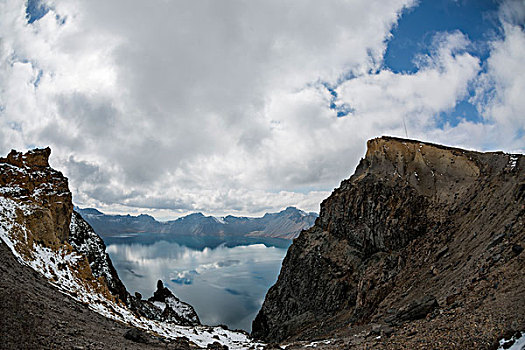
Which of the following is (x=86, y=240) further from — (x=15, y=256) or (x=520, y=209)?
(x=520, y=209)

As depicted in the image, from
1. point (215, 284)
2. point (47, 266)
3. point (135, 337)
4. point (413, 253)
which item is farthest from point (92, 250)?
point (215, 284)

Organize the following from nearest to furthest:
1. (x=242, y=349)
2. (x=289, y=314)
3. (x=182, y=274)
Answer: (x=242, y=349), (x=289, y=314), (x=182, y=274)

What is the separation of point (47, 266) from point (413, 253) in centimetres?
3526

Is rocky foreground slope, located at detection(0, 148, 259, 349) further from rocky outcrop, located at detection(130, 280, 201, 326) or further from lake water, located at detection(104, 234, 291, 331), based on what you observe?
lake water, located at detection(104, 234, 291, 331)

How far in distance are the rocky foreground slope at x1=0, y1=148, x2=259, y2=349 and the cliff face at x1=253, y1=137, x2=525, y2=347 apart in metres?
13.8

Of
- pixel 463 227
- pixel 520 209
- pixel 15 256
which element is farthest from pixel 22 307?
pixel 463 227

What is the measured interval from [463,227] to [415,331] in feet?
68.0

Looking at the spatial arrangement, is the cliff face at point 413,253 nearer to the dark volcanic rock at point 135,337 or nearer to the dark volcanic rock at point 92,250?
the dark volcanic rock at point 135,337

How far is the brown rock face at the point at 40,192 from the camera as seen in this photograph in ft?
72.0

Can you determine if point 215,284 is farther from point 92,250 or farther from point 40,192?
point 40,192

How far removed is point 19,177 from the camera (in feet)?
85.4

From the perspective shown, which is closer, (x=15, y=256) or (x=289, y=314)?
(x=15, y=256)

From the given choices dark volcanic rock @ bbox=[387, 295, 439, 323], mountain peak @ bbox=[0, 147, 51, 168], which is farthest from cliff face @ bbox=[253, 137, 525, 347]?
mountain peak @ bbox=[0, 147, 51, 168]

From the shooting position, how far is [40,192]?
87.5 feet
